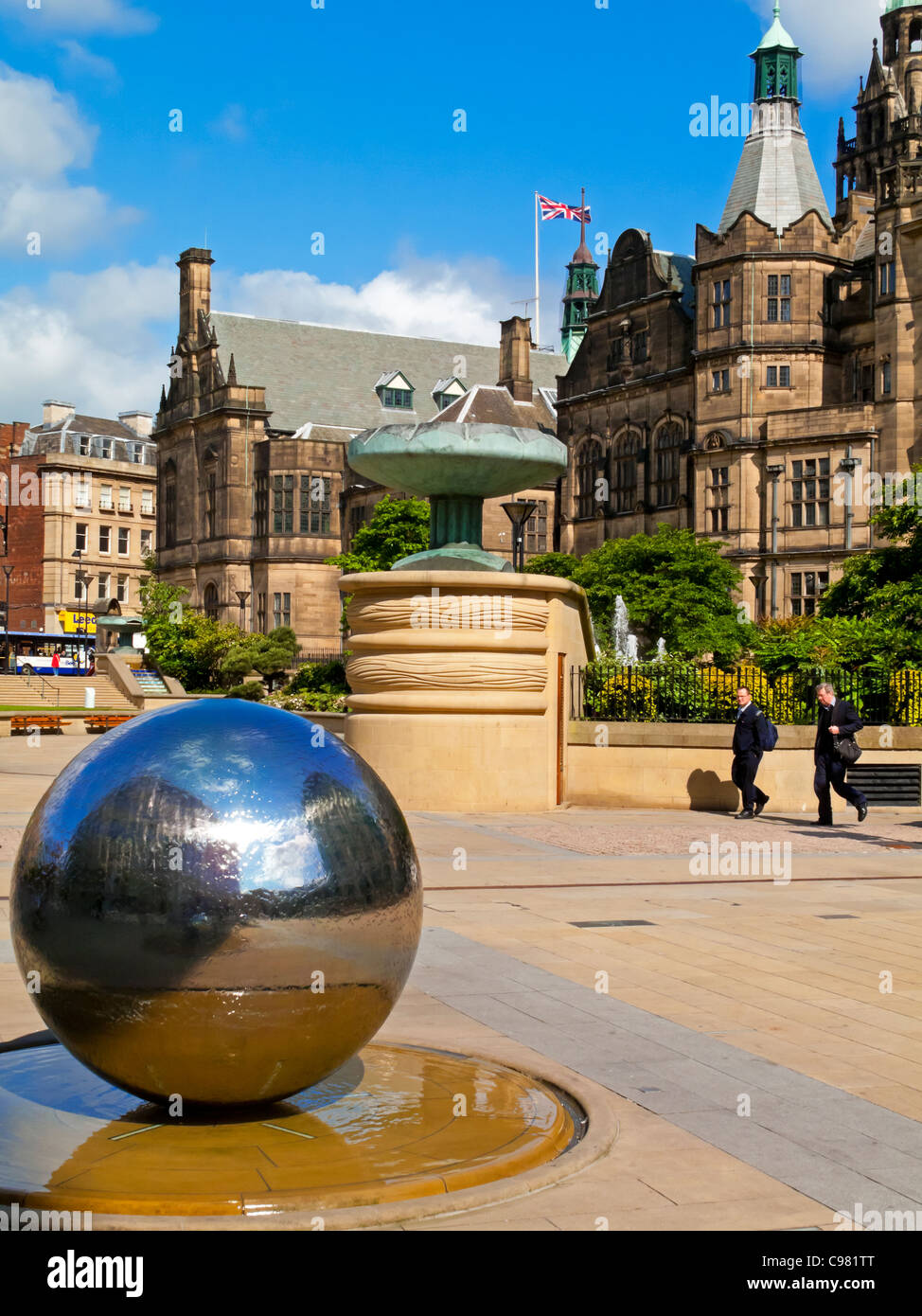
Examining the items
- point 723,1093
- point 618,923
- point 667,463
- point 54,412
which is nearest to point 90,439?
point 54,412

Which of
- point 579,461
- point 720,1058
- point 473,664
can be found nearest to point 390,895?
point 720,1058

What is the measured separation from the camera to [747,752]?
19.3m

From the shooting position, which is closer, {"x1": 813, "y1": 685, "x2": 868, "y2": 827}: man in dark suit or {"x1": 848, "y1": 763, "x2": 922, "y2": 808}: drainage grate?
{"x1": 813, "y1": 685, "x2": 868, "y2": 827}: man in dark suit

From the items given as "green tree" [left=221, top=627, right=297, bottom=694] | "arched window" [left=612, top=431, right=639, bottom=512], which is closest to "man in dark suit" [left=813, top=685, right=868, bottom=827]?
"arched window" [left=612, top=431, right=639, bottom=512]

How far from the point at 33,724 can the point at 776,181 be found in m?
35.1

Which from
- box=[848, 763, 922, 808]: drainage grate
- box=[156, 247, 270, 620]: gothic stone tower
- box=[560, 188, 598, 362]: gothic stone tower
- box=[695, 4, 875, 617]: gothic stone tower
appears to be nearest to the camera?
box=[848, 763, 922, 808]: drainage grate

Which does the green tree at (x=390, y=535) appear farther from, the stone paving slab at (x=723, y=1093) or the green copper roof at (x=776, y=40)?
the stone paving slab at (x=723, y=1093)

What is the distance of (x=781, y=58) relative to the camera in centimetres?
5812

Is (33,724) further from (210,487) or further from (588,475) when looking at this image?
(210,487)

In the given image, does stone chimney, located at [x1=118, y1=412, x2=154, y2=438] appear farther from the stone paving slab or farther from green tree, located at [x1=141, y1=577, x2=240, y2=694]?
the stone paving slab

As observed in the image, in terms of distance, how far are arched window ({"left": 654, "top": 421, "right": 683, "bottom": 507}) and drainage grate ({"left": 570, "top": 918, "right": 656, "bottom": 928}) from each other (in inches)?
1869

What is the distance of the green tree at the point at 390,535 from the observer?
6316 centimetres

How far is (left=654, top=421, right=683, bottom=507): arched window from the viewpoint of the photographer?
57.6 meters

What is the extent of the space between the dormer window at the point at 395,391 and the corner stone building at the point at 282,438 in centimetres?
9
